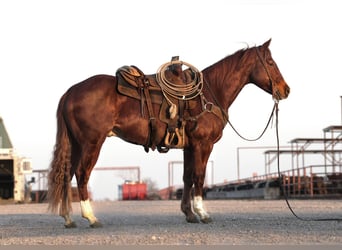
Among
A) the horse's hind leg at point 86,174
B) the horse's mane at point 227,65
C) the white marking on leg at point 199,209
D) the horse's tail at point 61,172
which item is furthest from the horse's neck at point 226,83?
the horse's tail at point 61,172

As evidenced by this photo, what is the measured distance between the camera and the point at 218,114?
35.9 ft

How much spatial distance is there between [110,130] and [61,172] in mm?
1000

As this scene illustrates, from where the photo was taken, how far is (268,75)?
37.8 ft

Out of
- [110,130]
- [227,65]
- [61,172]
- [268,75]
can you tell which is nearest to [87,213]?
[61,172]

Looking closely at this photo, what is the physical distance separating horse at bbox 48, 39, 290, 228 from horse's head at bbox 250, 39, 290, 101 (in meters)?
0.45

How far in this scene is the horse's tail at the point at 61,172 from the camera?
10.2m

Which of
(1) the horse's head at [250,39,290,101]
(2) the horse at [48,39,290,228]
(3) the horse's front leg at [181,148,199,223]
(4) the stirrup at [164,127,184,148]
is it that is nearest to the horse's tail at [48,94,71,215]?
(2) the horse at [48,39,290,228]

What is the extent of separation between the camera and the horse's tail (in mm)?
10242

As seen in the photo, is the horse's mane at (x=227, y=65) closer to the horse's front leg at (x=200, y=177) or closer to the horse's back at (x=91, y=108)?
the horse's front leg at (x=200, y=177)

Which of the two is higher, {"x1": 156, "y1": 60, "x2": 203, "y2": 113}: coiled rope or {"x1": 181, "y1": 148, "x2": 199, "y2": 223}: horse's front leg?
{"x1": 156, "y1": 60, "x2": 203, "y2": 113}: coiled rope

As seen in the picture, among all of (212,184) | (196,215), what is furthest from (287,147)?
(196,215)

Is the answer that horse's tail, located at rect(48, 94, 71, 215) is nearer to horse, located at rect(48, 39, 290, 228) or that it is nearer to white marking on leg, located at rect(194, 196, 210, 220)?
horse, located at rect(48, 39, 290, 228)

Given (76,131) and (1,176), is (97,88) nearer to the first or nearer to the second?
(76,131)

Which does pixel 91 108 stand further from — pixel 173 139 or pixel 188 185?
pixel 188 185
